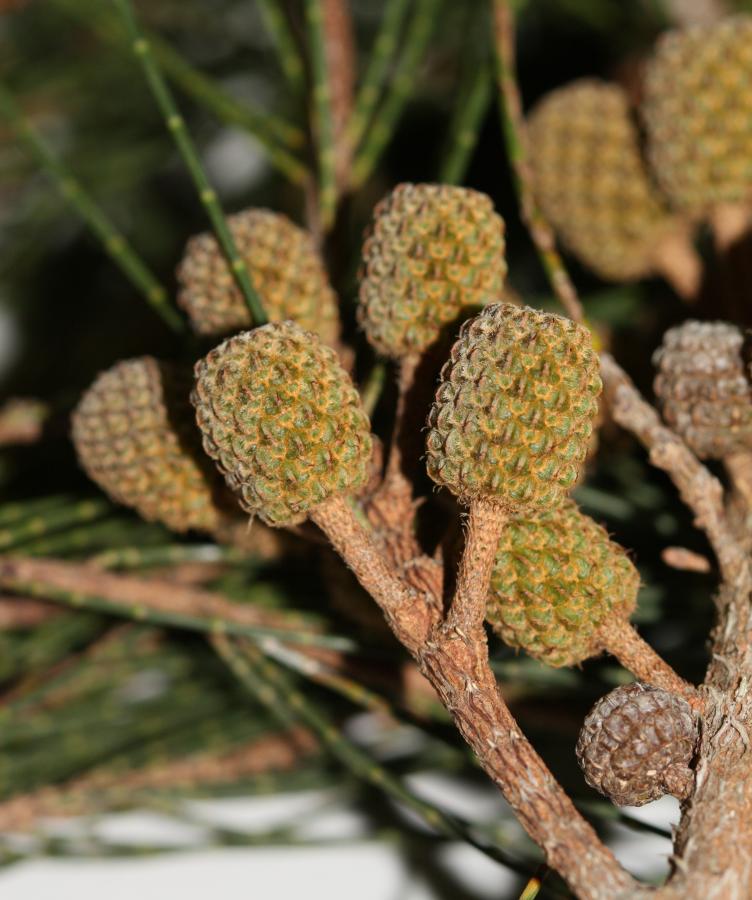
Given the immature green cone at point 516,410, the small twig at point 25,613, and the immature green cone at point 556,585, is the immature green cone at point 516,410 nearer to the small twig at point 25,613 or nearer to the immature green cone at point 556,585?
the immature green cone at point 556,585

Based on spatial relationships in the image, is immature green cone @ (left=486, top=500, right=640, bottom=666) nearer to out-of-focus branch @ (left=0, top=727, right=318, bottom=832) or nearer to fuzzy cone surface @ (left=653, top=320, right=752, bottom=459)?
fuzzy cone surface @ (left=653, top=320, right=752, bottom=459)

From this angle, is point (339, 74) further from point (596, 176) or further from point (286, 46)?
point (596, 176)

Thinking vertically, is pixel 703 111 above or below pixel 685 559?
above

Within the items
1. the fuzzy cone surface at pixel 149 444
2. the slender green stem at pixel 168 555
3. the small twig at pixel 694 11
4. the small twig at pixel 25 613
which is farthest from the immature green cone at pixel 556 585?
the small twig at pixel 694 11

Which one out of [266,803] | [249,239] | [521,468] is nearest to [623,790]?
[521,468]

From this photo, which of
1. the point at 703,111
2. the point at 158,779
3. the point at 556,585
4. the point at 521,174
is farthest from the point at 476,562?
the point at 158,779

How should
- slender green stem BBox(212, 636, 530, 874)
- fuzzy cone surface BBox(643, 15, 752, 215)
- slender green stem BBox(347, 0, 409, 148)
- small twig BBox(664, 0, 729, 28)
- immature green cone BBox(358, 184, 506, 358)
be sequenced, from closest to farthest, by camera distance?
immature green cone BBox(358, 184, 506, 358) → slender green stem BBox(212, 636, 530, 874) → fuzzy cone surface BBox(643, 15, 752, 215) → slender green stem BBox(347, 0, 409, 148) → small twig BBox(664, 0, 729, 28)

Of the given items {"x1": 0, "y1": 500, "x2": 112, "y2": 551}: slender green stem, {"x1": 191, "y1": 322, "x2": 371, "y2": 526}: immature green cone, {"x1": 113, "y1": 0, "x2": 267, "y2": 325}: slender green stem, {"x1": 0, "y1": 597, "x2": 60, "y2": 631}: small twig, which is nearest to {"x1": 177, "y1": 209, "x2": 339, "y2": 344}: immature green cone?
{"x1": 113, "y1": 0, "x2": 267, "y2": 325}: slender green stem
